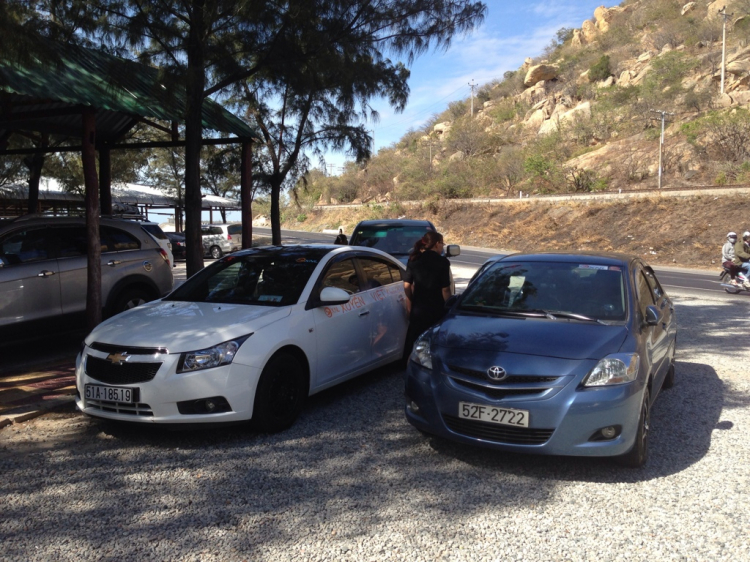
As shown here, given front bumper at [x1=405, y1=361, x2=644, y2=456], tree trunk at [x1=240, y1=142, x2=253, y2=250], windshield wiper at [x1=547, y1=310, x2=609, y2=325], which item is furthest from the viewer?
tree trunk at [x1=240, y1=142, x2=253, y2=250]

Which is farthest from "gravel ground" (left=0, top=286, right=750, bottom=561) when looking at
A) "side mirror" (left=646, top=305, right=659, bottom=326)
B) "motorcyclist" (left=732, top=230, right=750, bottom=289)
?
"motorcyclist" (left=732, top=230, right=750, bottom=289)

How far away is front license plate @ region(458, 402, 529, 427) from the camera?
13.6 ft

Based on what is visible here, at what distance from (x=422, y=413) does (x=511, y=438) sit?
26.7 inches

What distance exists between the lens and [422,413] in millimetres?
4574

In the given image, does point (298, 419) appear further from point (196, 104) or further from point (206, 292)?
point (196, 104)

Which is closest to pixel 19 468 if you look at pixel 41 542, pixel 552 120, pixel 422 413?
pixel 41 542

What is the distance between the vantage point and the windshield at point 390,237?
37.9 feet

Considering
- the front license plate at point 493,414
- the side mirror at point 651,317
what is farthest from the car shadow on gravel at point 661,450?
the side mirror at point 651,317

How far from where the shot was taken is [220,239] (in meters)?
29.0

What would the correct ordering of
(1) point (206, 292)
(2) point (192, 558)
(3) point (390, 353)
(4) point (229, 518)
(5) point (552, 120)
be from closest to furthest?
(2) point (192, 558), (4) point (229, 518), (1) point (206, 292), (3) point (390, 353), (5) point (552, 120)

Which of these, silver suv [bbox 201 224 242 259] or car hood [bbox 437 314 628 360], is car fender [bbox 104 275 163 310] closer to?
car hood [bbox 437 314 628 360]

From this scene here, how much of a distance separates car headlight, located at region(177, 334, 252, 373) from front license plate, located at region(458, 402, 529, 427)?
1.76 meters

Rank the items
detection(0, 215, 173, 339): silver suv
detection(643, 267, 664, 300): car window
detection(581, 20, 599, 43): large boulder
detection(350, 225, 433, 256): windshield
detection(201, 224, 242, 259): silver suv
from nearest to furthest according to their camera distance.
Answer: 1. detection(643, 267, 664, 300): car window
2. detection(0, 215, 173, 339): silver suv
3. detection(350, 225, 433, 256): windshield
4. detection(201, 224, 242, 259): silver suv
5. detection(581, 20, 599, 43): large boulder

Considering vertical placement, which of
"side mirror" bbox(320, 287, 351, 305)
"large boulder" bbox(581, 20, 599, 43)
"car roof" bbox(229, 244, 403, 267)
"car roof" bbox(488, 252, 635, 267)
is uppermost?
"large boulder" bbox(581, 20, 599, 43)
